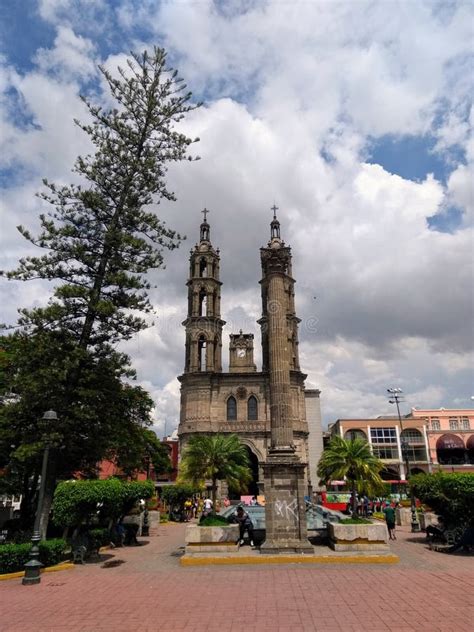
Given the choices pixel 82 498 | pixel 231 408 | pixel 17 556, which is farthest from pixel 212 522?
pixel 231 408

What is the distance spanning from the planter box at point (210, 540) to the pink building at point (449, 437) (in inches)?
2032

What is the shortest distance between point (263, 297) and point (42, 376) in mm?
38176

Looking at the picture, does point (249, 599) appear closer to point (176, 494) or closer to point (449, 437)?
point (176, 494)

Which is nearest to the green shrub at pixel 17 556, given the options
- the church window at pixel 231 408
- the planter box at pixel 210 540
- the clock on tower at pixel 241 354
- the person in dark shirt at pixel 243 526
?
the planter box at pixel 210 540

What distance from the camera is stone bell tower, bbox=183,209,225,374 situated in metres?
48.2

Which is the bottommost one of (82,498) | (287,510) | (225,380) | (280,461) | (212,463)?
(287,510)

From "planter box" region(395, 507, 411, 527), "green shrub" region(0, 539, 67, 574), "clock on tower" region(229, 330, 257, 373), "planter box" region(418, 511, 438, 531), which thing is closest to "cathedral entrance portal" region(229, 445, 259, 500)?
"clock on tower" region(229, 330, 257, 373)

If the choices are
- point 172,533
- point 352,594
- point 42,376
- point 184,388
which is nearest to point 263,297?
point 184,388

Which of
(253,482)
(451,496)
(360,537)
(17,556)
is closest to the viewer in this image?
(17,556)

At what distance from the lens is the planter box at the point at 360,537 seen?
15312 mm

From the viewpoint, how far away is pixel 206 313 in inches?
1972

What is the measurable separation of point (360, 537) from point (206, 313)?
119ft

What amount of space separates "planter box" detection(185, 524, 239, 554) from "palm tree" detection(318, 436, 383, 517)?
789cm

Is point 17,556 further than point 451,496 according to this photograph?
No
